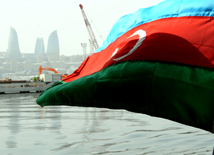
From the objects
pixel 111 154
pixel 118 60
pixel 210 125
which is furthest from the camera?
pixel 111 154

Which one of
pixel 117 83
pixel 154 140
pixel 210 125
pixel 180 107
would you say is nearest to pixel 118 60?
pixel 117 83

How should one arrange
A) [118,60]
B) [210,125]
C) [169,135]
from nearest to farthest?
[210,125] < [118,60] < [169,135]

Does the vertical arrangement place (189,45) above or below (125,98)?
above

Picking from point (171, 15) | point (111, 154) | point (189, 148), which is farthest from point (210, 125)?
point (189, 148)

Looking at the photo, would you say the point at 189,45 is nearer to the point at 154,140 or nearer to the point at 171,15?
the point at 171,15

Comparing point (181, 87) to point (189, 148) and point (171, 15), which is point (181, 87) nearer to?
point (171, 15)

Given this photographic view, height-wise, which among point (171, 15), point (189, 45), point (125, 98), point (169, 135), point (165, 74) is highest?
point (171, 15)

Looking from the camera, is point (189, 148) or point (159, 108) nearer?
point (159, 108)
